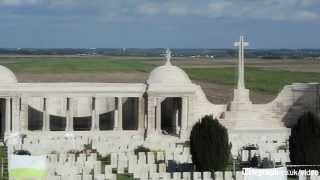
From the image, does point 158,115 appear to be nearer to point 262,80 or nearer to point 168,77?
point 168,77

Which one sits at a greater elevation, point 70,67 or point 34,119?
point 70,67

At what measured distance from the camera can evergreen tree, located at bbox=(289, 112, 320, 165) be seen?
28891mm

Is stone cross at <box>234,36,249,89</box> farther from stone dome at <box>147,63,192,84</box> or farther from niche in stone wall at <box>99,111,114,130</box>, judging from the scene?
niche in stone wall at <box>99,111,114,130</box>

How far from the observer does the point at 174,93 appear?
148 feet

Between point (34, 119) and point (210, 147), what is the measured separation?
71.8 feet

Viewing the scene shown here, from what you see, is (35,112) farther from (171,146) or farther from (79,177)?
(79,177)

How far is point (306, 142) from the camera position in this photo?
95.0ft

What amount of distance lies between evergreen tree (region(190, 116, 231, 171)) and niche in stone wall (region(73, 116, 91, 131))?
63.3 feet

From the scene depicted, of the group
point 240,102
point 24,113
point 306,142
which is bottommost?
point 306,142

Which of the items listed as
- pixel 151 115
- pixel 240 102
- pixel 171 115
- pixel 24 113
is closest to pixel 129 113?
pixel 171 115

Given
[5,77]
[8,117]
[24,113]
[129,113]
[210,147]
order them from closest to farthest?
[210,147] < [8,117] < [5,77] < [24,113] < [129,113]

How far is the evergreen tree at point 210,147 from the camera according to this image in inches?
1143

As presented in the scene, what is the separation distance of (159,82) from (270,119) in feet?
25.3

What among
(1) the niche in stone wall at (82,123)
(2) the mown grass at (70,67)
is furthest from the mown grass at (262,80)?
(1) the niche in stone wall at (82,123)
